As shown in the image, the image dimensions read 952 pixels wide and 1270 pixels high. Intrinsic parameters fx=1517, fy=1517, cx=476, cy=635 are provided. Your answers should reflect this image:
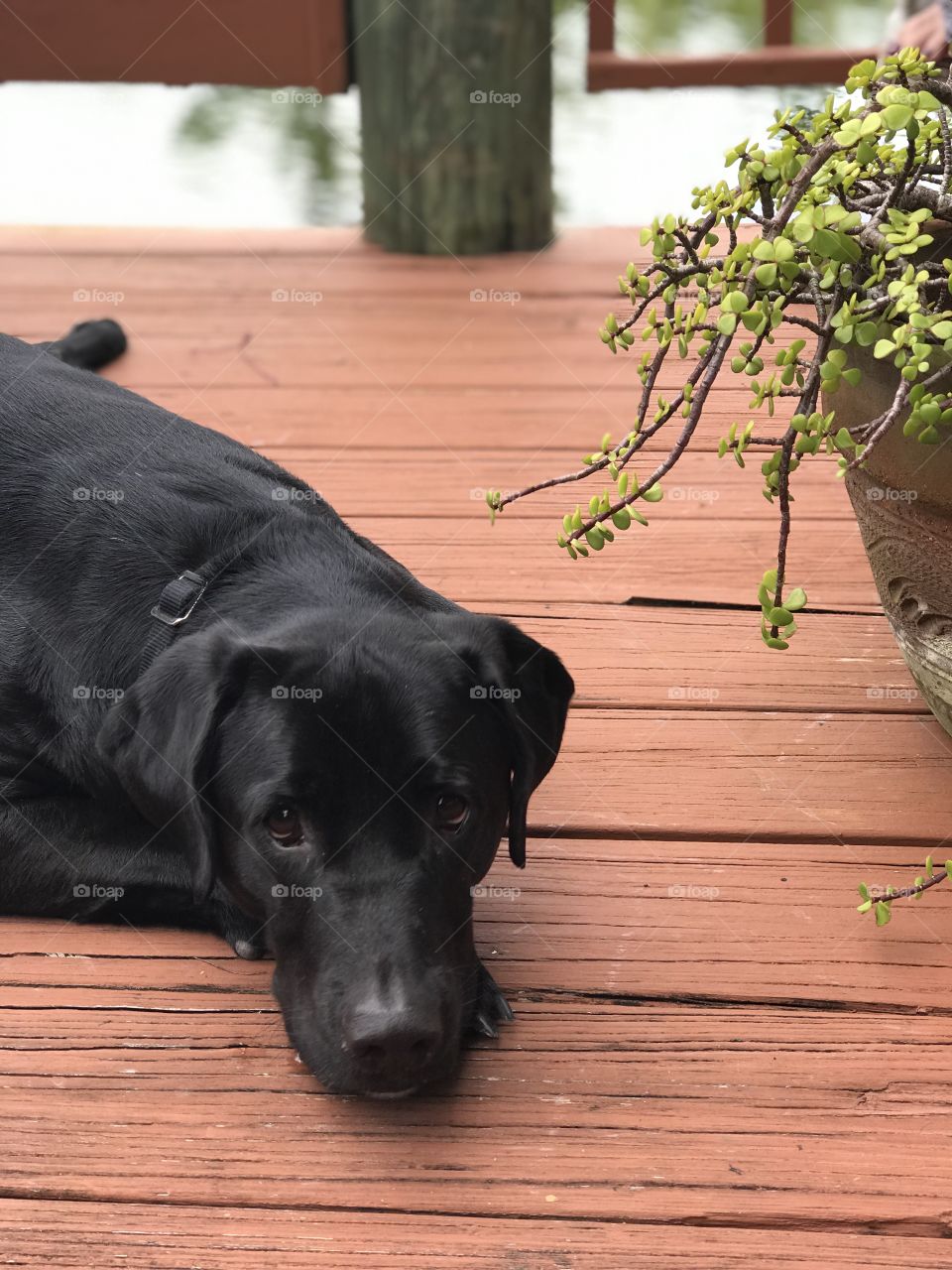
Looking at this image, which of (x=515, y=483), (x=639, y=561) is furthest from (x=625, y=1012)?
(x=515, y=483)

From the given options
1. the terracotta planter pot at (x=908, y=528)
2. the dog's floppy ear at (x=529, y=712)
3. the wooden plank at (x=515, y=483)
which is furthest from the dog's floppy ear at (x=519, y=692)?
the wooden plank at (x=515, y=483)

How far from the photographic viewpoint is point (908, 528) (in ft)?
7.25

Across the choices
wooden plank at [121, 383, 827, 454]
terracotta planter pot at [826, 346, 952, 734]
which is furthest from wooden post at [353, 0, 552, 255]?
terracotta planter pot at [826, 346, 952, 734]

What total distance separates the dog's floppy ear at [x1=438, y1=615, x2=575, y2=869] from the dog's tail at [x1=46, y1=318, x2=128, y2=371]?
2.26m

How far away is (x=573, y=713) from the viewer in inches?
105

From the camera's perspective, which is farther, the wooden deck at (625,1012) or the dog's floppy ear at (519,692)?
the dog's floppy ear at (519,692)

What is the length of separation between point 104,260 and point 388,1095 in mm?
3809

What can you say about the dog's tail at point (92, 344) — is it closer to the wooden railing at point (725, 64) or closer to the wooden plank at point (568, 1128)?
the wooden railing at point (725, 64)

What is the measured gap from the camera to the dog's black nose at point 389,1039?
1.73m

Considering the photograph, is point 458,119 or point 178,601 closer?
point 178,601

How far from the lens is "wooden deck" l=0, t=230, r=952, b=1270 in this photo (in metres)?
1.65

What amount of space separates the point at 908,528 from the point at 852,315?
16.4 inches

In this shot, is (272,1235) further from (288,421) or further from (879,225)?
(288,421)

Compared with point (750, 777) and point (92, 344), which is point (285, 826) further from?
point (92, 344)
